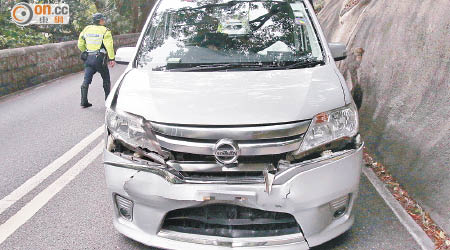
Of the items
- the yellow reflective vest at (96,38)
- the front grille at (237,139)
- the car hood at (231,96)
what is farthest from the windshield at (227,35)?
the yellow reflective vest at (96,38)

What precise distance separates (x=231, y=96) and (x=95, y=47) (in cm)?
696

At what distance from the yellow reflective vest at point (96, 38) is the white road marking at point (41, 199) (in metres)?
3.90

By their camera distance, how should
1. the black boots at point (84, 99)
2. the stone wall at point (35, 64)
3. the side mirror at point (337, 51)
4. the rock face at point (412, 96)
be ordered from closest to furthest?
the rock face at point (412, 96) → the side mirror at point (337, 51) → the black boots at point (84, 99) → the stone wall at point (35, 64)

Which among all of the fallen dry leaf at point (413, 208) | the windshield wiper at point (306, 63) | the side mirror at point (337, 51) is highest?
the side mirror at point (337, 51)

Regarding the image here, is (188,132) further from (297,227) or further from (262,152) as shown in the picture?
(297,227)

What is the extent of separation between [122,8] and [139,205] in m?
28.5

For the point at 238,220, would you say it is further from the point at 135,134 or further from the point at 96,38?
the point at 96,38

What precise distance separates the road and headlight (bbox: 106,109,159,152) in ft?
2.80

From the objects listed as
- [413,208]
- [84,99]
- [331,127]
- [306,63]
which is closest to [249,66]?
[306,63]

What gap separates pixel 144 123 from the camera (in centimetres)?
322

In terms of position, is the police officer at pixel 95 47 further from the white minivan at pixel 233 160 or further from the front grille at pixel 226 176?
the front grille at pixel 226 176

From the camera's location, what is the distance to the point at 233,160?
304 cm

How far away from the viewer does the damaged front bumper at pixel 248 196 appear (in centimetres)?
301

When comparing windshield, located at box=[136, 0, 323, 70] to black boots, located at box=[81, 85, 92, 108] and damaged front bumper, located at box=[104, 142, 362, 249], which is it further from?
black boots, located at box=[81, 85, 92, 108]
